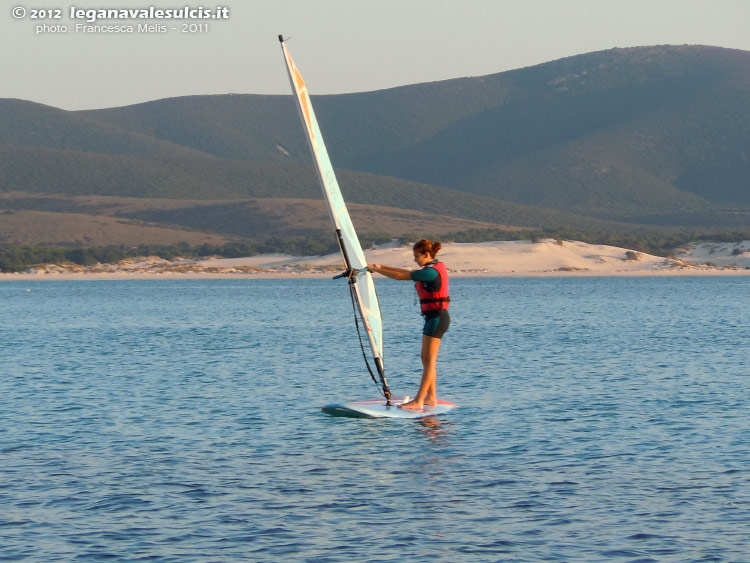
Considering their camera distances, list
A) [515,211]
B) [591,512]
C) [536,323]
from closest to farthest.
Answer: [591,512] < [536,323] < [515,211]

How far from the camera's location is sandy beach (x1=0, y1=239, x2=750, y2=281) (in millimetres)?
115062

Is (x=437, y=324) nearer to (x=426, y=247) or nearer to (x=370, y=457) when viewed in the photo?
(x=426, y=247)

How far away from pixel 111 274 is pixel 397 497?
105m

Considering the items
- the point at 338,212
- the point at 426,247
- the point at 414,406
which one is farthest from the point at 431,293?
the point at 414,406

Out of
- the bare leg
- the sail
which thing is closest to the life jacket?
the bare leg

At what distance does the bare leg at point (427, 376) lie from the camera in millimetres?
19594

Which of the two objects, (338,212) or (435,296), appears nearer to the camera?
(435,296)

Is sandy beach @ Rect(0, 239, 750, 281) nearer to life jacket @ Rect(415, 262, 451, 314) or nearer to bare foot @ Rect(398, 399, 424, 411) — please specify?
bare foot @ Rect(398, 399, 424, 411)

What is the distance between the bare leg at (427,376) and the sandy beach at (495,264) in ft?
293

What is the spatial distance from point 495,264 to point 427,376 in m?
96.8

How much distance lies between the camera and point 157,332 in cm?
4916

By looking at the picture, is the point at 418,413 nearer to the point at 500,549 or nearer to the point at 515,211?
the point at 500,549

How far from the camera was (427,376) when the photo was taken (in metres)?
20.5

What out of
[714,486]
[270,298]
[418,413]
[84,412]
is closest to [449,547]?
[714,486]
